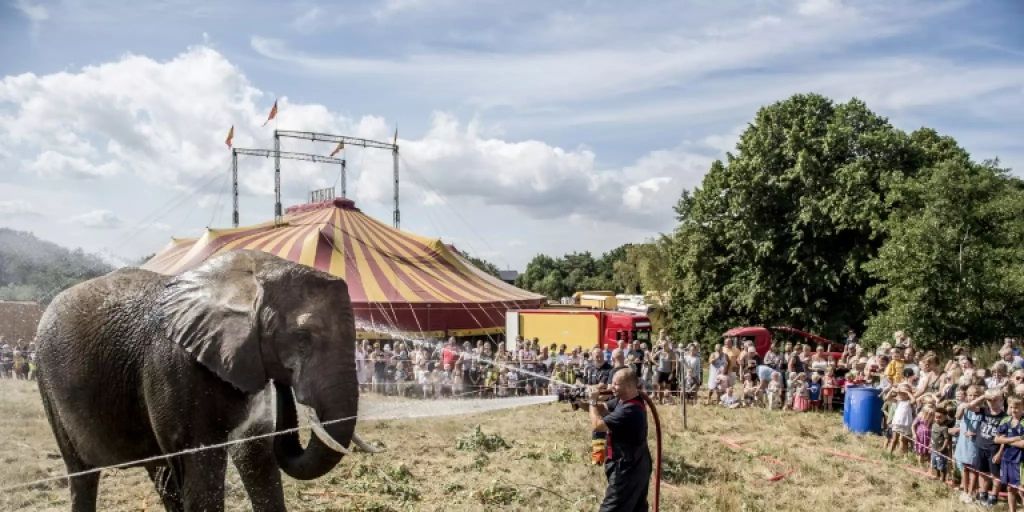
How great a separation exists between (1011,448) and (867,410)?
15.8 feet

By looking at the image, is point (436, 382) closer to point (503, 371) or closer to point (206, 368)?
point (503, 371)

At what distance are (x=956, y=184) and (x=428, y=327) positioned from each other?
16044 mm

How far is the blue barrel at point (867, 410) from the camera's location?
1373 centimetres

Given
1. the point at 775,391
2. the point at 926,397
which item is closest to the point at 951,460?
the point at 926,397

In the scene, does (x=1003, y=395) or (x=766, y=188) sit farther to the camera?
(x=766, y=188)

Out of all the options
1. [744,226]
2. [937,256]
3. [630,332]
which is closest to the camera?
[937,256]

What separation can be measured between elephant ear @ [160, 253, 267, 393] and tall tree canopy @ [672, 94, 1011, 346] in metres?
23.1

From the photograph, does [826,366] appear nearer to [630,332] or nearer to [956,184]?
[630,332]

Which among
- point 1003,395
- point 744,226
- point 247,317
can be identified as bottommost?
point 1003,395

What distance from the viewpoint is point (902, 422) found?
12.1 m

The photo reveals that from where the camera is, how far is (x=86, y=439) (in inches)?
238

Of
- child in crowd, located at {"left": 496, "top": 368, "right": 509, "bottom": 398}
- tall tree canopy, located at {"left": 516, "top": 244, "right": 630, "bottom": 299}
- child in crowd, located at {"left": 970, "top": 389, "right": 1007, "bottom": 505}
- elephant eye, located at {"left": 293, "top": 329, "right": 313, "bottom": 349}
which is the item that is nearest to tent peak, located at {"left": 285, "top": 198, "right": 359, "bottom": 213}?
child in crowd, located at {"left": 496, "top": 368, "right": 509, "bottom": 398}

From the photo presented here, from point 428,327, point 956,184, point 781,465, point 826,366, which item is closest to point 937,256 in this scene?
point 956,184

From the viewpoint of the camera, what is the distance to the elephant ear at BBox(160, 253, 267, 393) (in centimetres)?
490
